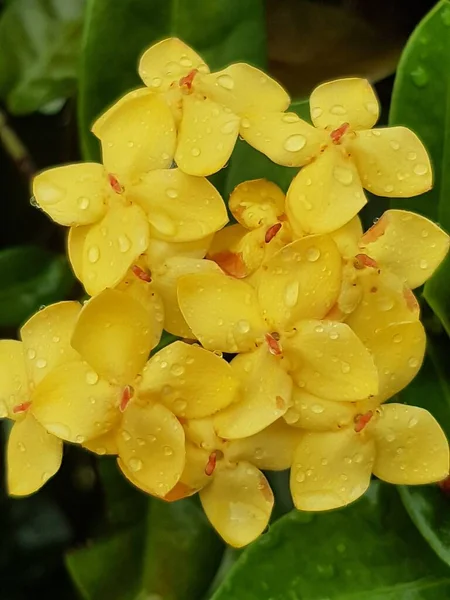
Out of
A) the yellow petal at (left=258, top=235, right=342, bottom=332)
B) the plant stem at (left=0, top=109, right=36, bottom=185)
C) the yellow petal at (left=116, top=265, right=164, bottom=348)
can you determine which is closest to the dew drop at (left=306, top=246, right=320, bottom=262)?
the yellow petal at (left=258, top=235, right=342, bottom=332)

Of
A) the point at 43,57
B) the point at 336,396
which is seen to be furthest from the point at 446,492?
the point at 43,57

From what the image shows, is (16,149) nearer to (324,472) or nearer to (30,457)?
(30,457)

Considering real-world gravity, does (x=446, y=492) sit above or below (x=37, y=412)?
below

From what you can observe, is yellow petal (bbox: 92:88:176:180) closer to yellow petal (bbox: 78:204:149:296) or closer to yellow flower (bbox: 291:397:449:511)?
yellow petal (bbox: 78:204:149:296)

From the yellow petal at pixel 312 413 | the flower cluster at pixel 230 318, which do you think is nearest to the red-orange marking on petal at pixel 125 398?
the flower cluster at pixel 230 318

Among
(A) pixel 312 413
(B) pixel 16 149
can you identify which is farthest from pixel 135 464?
(B) pixel 16 149

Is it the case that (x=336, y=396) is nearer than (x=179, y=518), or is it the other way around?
(x=336, y=396)

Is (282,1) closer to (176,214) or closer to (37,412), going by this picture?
(176,214)
